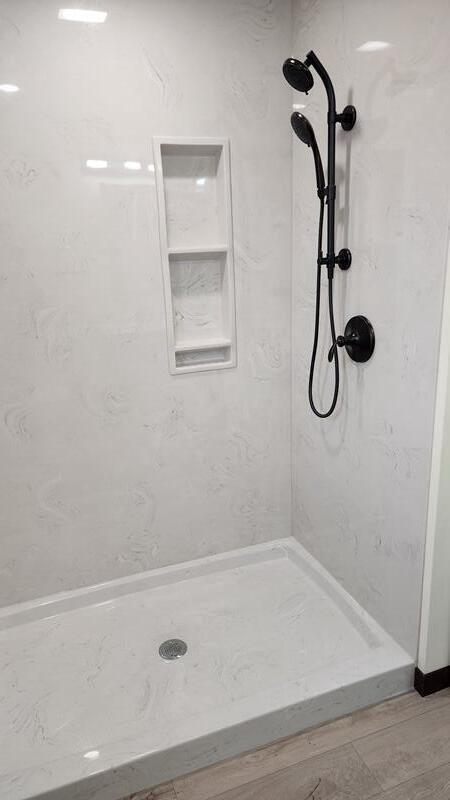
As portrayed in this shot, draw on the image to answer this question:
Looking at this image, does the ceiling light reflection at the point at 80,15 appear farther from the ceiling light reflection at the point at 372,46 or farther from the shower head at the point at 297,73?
the ceiling light reflection at the point at 372,46

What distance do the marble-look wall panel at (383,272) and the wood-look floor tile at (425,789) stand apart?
34 cm

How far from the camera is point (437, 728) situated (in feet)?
5.03

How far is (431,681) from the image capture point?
1.63 meters

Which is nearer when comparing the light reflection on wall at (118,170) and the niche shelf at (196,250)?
the light reflection on wall at (118,170)

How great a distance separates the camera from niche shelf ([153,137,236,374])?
73.7 inches

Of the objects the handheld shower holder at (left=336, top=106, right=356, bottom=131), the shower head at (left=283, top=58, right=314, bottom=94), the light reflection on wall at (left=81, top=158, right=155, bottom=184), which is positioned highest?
the shower head at (left=283, top=58, right=314, bottom=94)

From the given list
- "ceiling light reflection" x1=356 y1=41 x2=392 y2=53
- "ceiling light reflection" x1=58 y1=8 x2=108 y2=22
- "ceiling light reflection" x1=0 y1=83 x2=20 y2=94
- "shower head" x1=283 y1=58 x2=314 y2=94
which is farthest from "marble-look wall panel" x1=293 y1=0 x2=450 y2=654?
"ceiling light reflection" x1=0 y1=83 x2=20 y2=94

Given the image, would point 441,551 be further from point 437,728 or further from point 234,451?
point 234,451

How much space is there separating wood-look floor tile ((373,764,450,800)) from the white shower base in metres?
0.25

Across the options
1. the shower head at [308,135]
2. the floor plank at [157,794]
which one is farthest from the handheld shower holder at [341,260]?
the floor plank at [157,794]

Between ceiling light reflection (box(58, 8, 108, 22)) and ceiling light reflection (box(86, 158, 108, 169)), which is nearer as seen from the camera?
ceiling light reflection (box(58, 8, 108, 22))

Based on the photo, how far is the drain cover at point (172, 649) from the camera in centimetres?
180

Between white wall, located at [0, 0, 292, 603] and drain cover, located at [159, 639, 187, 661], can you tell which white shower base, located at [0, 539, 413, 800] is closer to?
drain cover, located at [159, 639, 187, 661]

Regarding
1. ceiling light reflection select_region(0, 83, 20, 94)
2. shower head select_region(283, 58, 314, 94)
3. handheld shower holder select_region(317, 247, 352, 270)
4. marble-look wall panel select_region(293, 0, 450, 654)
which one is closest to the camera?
marble-look wall panel select_region(293, 0, 450, 654)
